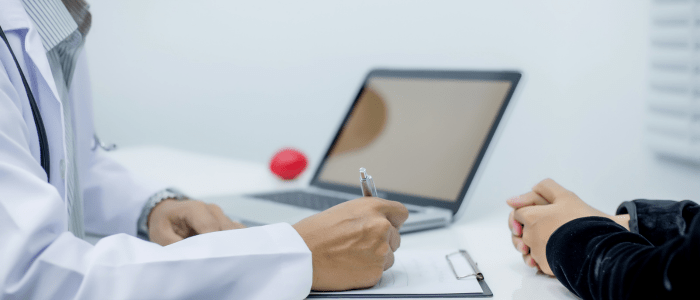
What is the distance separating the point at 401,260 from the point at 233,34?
59.7 inches

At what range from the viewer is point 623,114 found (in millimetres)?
1095

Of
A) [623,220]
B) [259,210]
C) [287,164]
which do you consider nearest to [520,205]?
[623,220]

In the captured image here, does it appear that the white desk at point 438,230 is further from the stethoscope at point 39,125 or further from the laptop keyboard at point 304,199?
the stethoscope at point 39,125

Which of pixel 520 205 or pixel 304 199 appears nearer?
pixel 520 205

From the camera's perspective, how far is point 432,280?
0.62m

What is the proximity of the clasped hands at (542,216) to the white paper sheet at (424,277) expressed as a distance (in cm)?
8

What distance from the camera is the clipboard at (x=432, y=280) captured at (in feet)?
1.89

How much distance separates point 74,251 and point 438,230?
56 centimetres

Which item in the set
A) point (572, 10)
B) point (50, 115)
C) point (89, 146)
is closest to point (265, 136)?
point (89, 146)

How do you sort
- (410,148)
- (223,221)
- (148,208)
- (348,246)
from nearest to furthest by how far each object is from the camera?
(348,246), (223,221), (148,208), (410,148)

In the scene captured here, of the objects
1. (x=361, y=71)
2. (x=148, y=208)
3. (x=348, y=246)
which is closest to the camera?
(x=348, y=246)

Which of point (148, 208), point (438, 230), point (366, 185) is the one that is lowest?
point (148, 208)

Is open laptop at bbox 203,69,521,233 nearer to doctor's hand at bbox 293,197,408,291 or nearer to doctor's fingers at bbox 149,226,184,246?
doctor's fingers at bbox 149,226,184,246

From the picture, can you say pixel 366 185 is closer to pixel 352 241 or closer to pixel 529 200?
pixel 352 241
